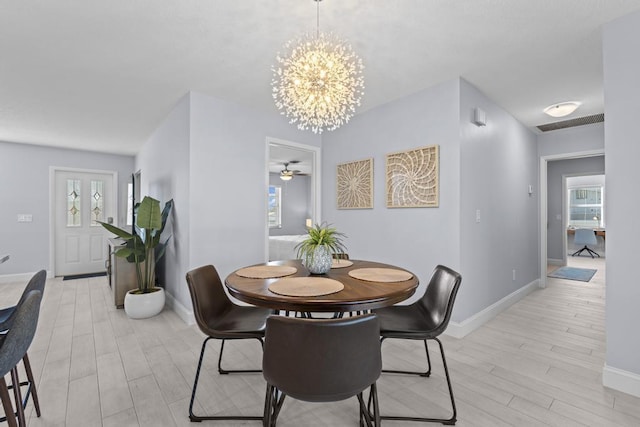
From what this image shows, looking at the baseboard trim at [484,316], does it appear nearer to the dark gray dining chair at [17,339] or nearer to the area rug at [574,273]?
the area rug at [574,273]

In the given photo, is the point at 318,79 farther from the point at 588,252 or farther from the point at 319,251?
the point at 588,252

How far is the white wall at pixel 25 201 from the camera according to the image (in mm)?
5094

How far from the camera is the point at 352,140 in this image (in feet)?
12.7

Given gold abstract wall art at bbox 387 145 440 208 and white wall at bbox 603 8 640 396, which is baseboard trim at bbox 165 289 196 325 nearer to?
gold abstract wall art at bbox 387 145 440 208

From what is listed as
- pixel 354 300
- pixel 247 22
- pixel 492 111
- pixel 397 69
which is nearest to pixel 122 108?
pixel 247 22

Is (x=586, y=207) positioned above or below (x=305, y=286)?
above

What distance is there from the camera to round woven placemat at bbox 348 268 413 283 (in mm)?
1768

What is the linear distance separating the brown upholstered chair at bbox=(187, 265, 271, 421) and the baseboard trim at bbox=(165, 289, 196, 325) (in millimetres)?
1106

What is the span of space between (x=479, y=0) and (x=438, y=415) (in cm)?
248

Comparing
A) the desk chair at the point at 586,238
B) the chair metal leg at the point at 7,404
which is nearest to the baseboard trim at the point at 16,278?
the chair metal leg at the point at 7,404

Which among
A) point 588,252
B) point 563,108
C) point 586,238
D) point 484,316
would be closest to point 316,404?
point 484,316

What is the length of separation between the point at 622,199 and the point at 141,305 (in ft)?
14.0

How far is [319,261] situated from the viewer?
1.92 metres

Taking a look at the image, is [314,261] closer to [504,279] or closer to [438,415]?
[438,415]
